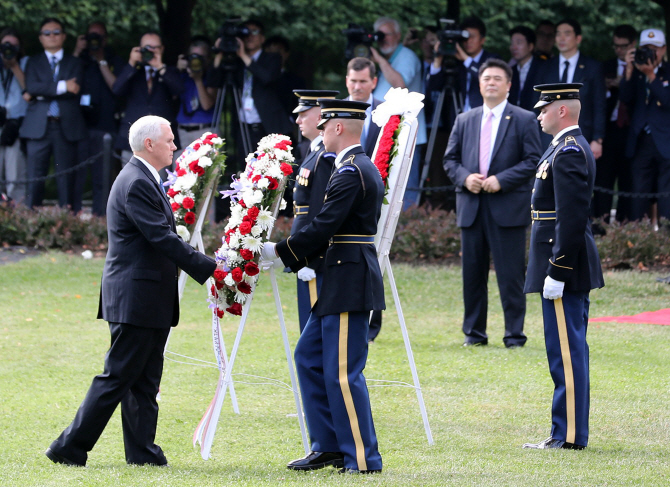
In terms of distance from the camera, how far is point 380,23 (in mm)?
13859

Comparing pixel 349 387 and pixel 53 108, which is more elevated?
pixel 53 108

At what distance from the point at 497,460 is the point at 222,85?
948 cm

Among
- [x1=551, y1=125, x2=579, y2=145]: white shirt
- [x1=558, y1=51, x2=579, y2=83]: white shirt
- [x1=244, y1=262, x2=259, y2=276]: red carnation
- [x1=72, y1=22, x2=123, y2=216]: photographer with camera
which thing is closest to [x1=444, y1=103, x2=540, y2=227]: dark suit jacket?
[x1=551, y1=125, x2=579, y2=145]: white shirt

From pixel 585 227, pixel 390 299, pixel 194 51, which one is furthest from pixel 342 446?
pixel 194 51

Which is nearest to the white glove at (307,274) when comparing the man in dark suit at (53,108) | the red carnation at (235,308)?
the red carnation at (235,308)

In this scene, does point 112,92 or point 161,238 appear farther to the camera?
point 112,92

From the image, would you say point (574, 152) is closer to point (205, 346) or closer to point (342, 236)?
point (342, 236)

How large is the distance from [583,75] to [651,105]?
1.01 m

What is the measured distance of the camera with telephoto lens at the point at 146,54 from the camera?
14.5m

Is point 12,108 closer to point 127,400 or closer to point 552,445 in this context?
point 127,400

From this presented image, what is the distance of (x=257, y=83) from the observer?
14.5 metres

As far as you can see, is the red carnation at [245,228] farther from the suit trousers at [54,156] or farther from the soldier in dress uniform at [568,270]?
the suit trousers at [54,156]

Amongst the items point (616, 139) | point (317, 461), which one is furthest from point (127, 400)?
point (616, 139)

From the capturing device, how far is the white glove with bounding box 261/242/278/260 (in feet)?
19.6
